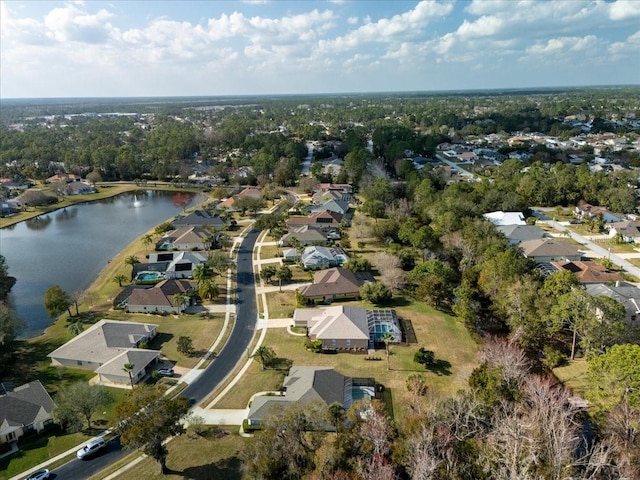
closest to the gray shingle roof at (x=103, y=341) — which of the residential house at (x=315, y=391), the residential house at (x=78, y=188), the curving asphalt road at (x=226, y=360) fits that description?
the curving asphalt road at (x=226, y=360)

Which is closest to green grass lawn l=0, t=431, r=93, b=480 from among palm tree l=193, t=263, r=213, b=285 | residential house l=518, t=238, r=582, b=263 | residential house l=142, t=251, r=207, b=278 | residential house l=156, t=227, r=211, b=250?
palm tree l=193, t=263, r=213, b=285

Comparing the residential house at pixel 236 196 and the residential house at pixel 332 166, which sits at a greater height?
the residential house at pixel 332 166

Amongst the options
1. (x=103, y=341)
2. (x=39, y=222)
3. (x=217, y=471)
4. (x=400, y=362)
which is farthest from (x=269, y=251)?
(x=39, y=222)

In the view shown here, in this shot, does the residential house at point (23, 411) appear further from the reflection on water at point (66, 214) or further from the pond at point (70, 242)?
the reflection on water at point (66, 214)

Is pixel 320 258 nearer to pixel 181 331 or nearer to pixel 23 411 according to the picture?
pixel 181 331

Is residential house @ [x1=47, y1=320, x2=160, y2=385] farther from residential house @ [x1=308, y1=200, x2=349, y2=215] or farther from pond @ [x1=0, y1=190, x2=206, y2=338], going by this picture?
residential house @ [x1=308, y1=200, x2=349, y2=215]

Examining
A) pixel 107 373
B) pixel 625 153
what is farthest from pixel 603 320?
pixel 625 153

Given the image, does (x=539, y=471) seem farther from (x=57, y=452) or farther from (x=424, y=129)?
(x=424, y=129)
